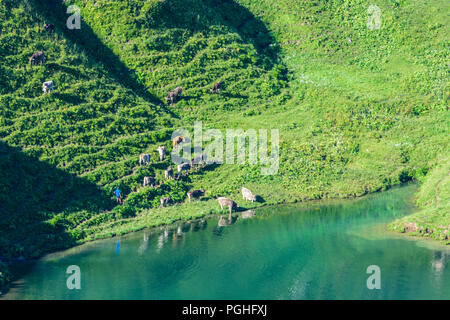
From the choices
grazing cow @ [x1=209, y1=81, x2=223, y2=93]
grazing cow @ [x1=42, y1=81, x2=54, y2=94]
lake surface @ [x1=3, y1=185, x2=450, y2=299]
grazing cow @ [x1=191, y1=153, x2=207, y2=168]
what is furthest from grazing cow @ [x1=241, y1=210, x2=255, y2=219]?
grazing cow @ [x1=42, y1=81, x2=54, y2=94]

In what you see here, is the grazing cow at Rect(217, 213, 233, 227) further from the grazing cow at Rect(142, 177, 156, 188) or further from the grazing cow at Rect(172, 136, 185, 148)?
the grazing cow at Rect(172, 136, 185, 148)

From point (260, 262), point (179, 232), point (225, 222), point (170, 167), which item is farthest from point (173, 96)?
point (260, 262)

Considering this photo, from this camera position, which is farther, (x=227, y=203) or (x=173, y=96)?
(x=173, y=96)

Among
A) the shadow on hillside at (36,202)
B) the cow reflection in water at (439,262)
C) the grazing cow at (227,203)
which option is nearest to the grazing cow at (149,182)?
the shadow on hillside at (36,202)

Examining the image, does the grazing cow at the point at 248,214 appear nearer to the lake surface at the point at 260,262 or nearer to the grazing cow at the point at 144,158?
the lake surface at the point at 260,262

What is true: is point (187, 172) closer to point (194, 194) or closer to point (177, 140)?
point (194, 194)

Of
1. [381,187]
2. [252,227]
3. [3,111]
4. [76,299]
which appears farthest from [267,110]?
[76,299]
